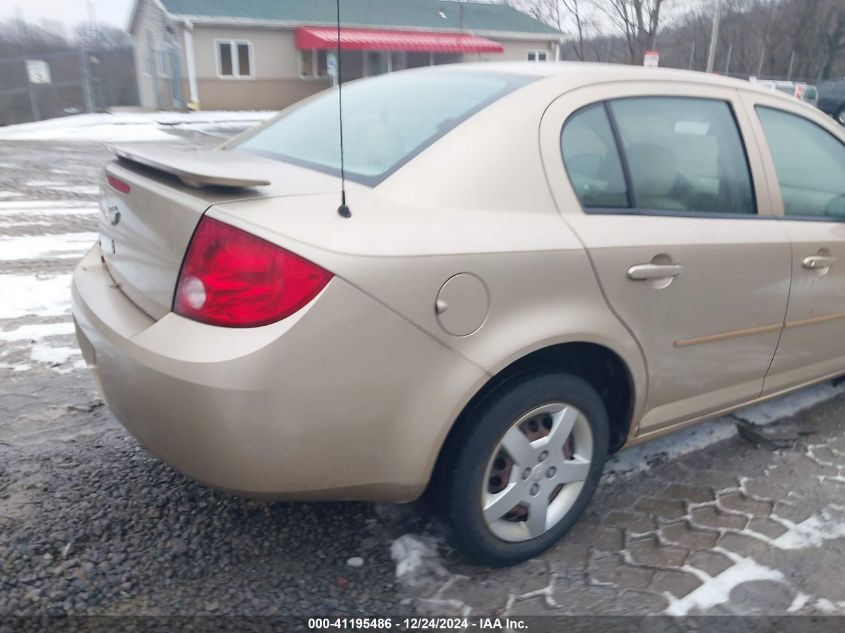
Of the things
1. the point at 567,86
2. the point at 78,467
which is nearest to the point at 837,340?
the point at 567,86

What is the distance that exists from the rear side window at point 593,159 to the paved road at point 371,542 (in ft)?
4.10

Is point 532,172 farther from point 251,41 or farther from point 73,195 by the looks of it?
point 251,41

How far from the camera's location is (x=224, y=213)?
201cm

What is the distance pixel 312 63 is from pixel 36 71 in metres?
11.4

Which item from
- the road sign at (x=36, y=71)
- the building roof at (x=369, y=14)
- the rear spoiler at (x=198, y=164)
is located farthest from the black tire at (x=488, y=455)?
the building roof at (x=369, y=14)

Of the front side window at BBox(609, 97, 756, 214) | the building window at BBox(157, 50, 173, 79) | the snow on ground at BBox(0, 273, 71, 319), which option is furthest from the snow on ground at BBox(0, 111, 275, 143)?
the front side window at BBox(609, 97, 756, 214)

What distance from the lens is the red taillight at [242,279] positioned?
1892mm

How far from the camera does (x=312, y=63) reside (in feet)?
92.8

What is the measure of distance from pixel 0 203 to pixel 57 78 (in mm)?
31767

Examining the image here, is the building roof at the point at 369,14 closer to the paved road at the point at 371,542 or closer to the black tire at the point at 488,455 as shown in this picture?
the paved road at the point at 371,542

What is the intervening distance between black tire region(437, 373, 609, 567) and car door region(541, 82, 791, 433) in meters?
0.33

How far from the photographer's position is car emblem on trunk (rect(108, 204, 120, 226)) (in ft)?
8.22

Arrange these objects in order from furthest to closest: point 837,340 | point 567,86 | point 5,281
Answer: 1. point 5,281
2. point 837,340
3. point 567,86

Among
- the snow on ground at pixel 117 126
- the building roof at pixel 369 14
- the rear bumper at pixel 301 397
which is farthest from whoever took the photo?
the building roof at pixel 369 14
